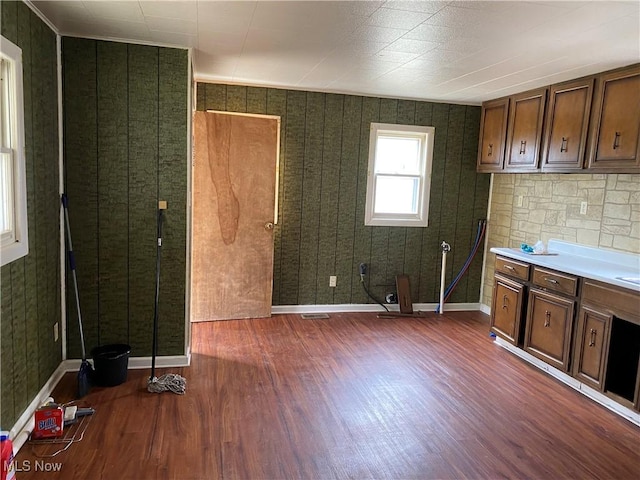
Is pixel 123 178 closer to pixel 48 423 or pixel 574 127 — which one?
pixel 48 423

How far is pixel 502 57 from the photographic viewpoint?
3.20 m

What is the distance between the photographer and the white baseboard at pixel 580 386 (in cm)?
300

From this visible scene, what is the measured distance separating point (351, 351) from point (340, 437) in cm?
138

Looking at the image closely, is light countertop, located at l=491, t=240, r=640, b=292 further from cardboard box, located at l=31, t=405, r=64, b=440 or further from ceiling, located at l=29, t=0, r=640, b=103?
cardboard box, located at l=31, t=405, r=64, b=440

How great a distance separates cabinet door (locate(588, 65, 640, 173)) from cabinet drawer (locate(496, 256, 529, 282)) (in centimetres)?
94

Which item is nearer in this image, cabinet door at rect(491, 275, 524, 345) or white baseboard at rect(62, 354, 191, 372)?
white baseboard at rect(62, 354, 191, 372)

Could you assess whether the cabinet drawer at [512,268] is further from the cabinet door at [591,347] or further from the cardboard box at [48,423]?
the cardboard box at [48,423]

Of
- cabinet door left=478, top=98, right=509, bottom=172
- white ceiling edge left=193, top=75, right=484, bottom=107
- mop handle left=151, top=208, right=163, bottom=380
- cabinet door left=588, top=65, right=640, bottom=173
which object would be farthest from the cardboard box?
cabinet door left=478, top=98, right=509, bottom=172

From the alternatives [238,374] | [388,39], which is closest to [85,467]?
[238,374]

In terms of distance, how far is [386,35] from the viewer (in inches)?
111

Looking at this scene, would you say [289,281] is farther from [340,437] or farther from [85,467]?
[85,467]

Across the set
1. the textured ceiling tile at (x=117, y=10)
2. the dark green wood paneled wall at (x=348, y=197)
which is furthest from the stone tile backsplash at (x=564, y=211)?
the textured ceiling tile at (x=117, y=10)

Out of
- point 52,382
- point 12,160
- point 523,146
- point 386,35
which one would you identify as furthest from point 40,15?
point 523,146

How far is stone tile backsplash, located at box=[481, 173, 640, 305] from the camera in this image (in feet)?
12.0
